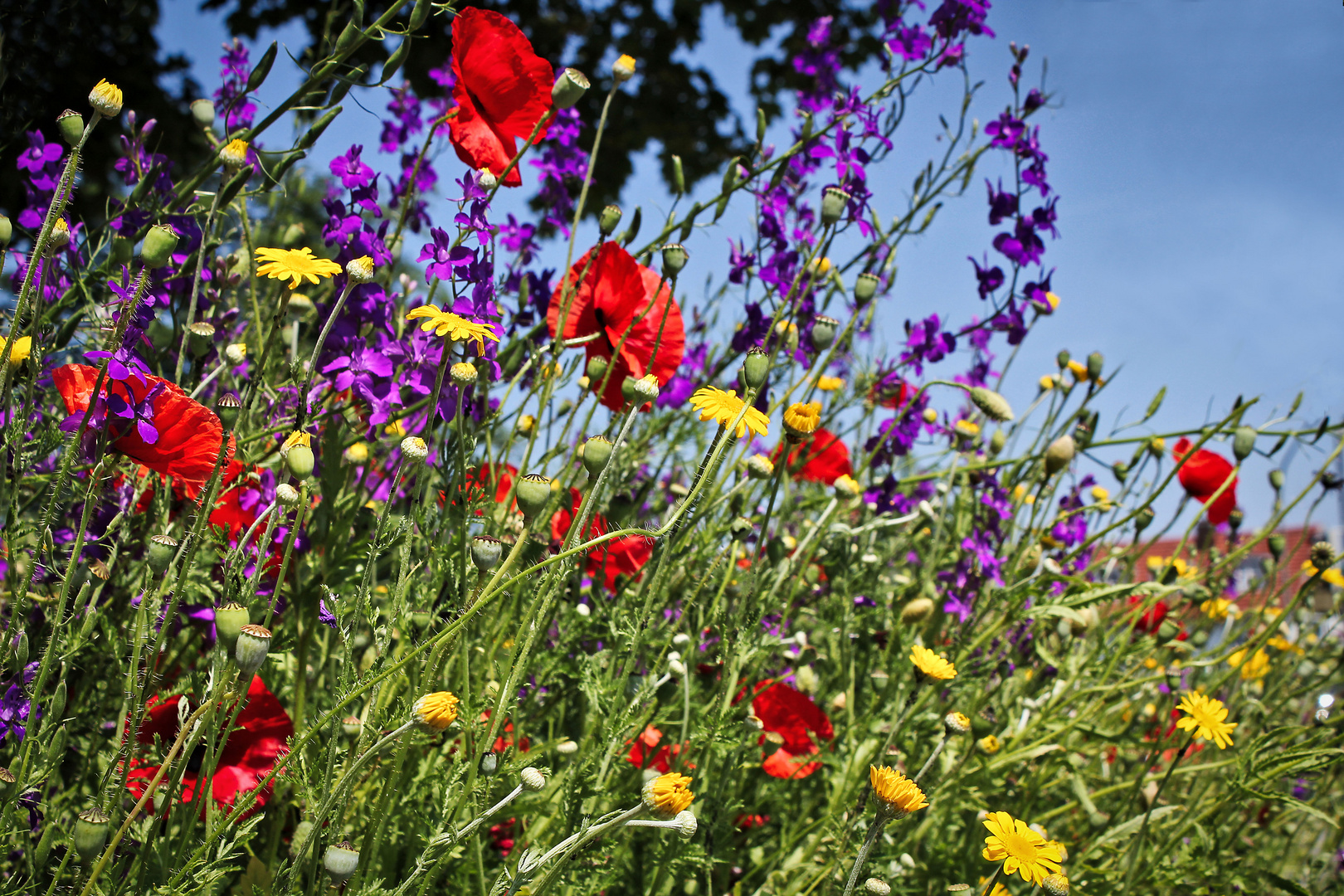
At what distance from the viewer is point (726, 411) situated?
101 cm

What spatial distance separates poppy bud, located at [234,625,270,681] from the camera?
0.73 m

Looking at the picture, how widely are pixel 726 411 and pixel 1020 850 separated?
576 millimetres

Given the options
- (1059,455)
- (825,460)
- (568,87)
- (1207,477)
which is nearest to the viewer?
(568,87)

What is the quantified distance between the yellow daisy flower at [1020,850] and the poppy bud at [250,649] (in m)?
0.73

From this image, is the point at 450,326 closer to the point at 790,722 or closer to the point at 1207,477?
the point at 790,722

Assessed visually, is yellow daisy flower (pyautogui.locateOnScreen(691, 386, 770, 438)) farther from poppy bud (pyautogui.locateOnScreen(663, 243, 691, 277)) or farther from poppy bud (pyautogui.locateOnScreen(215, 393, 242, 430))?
poppy bud (pyautogui.locateOnScreen(215, 393, 242, 430))

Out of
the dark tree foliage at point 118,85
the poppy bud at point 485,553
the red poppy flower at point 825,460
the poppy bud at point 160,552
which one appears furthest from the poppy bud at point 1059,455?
the dark tree foliage at point 118,85

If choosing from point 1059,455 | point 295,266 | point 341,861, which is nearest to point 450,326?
point 295,266

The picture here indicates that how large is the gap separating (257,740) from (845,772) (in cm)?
82

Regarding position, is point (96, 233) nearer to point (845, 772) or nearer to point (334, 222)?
point (334, 222)

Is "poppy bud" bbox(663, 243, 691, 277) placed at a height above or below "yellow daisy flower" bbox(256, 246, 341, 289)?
above

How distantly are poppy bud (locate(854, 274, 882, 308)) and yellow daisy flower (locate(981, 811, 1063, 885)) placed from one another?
767mm

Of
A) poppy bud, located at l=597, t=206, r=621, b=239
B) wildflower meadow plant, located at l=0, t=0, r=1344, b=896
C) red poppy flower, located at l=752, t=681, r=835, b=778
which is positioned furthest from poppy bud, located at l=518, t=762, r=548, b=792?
poppy bud, located at l=597, t=206, r=621, b=239

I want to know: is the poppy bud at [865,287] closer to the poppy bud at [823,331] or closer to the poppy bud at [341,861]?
the poppy bud at [823,331]
